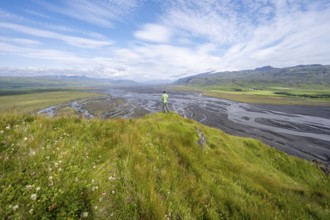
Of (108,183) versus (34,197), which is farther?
(108,183)

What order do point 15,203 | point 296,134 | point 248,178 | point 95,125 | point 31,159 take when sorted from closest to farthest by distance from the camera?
point 15,203
point 31,159
point 95,125
point 248,178
point 296,134

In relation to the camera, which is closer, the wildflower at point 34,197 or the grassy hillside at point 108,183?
the wildflower at point 34,197

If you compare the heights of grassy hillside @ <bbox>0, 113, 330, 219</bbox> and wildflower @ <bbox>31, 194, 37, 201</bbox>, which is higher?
wildflower @ <bbox>31, 194, 37, 201</bbox>

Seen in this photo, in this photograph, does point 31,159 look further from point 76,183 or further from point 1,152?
point 76,183

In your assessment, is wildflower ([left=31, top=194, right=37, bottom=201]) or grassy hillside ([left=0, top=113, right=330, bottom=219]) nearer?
wildflower ([left=31, top=194, right=37, bottom=201])

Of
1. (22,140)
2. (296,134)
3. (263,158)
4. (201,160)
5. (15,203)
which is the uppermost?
(22,140)

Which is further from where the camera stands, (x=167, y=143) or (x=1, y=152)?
(x=167, y=143)

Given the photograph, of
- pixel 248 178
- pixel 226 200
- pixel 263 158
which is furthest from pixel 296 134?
pixel 226 200

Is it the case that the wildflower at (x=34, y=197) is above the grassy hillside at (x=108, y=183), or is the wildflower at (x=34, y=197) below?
above

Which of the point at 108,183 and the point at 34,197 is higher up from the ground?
the point at 34,197

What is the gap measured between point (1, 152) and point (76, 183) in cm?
179

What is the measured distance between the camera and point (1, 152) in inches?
138

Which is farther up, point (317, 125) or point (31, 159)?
point (31, 159)

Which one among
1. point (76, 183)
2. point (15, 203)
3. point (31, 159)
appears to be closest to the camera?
point (15, 203)
